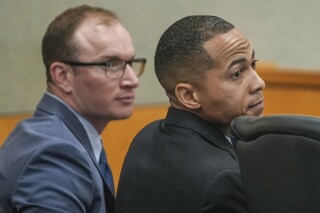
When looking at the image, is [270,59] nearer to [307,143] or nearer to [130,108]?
[130,108]

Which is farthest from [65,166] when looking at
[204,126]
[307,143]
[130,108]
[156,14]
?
[156,14]

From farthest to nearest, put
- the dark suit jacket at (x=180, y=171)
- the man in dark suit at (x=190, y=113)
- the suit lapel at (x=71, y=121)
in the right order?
the suit lapel at (x=71, y=121) < the man in dark suit at (x=190, y=113) < the dark suit jacket at (x=180, y=171)

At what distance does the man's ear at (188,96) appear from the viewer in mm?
1446

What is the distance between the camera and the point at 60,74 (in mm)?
1854

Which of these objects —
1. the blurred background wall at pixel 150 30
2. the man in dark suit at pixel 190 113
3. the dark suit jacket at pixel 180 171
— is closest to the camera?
the dark suit jacket at pixel 180 171

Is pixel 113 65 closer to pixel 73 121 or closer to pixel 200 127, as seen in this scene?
pixel 73 121

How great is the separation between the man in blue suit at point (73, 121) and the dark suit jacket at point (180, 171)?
0.13m

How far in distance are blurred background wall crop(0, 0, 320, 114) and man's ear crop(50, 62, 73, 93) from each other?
1.24m

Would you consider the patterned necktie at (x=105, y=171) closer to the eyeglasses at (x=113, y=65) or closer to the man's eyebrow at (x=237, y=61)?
the eyeglasses at (x=113, y=65)

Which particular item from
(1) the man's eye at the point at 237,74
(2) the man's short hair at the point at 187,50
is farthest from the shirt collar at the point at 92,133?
(1) the man's eye at the point at 237,74

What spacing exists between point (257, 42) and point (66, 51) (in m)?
2.72

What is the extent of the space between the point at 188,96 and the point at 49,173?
1.23 ft

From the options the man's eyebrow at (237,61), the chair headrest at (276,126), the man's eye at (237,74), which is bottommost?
the man's eye at (237,74)

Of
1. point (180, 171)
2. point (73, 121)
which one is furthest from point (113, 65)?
point (180, 171)
